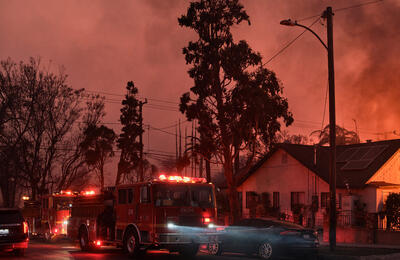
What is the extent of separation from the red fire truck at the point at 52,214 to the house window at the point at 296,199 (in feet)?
46.9

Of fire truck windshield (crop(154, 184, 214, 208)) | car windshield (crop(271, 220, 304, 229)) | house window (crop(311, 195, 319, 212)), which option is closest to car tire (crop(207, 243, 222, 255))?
fire truck windshield (crop(154, 184, 214, 208))

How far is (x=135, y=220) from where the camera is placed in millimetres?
17922

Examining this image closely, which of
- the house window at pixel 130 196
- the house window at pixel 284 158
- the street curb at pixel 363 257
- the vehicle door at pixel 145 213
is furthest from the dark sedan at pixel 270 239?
the house window at pixel 284 158

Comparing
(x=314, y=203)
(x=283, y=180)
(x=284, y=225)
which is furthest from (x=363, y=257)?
(x=283, y=180)

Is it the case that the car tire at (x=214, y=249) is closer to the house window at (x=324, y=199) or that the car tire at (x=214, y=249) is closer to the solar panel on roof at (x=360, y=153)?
the house window at (x=324, y=199)

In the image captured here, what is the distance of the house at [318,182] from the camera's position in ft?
98.2

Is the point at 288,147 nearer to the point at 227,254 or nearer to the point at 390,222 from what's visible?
the point at 390,222

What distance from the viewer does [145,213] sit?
1741 cm

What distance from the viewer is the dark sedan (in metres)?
17.3

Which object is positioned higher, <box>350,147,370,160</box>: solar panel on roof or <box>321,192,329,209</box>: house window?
<box>350,147,370,160</box>: solar panel on roof

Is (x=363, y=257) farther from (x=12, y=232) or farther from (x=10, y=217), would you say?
(x=10, y=217)

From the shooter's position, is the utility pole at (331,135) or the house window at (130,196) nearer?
the house window at (130,196)

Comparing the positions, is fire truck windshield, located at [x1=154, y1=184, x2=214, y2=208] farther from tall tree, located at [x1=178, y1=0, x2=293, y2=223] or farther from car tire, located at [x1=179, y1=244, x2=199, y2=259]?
tall tree, located at [x1=178, y1=0, x2=293, y2=223]

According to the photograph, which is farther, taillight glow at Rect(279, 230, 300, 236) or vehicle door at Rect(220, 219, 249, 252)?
vehicle door at Rect(220, 219, 249, 252)
